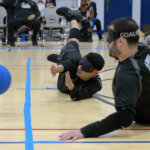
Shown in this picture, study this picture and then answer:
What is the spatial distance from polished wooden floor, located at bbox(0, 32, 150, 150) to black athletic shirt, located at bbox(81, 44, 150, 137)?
129 millimetres

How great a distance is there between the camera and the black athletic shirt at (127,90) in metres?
2.89

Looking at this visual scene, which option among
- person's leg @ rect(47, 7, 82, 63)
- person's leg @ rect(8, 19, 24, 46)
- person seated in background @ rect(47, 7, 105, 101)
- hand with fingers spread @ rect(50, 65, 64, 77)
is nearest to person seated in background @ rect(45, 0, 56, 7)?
person's leg @ rect(8, 19, 24, 46)

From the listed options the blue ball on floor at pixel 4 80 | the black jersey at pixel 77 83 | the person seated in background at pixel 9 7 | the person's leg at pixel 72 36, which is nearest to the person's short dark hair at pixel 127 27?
the blue ball on floor at pixel 4 80

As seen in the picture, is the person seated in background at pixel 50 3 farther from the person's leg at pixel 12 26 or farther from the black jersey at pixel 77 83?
the black jersey at pixel 77 83

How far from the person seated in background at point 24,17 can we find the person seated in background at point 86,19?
2562 mm

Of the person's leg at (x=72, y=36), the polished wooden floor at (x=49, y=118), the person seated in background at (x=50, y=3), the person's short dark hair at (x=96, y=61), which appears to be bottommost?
the polished wooden floor at (x=49, y=118)

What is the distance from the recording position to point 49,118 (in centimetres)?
377

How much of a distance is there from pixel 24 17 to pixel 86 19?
3.09 m

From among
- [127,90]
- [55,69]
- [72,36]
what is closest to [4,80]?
[127,90]

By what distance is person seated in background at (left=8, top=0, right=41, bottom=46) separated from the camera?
11484 mm

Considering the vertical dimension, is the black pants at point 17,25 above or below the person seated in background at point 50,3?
below

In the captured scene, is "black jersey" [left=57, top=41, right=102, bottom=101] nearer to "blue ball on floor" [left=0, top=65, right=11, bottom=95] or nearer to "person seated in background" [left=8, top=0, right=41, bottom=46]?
"blue ball on floor" [left=0, top=65, right=11, bottom=95]

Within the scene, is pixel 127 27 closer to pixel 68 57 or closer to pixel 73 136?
pixel 73 136

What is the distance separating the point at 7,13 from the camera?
12.0 meters
